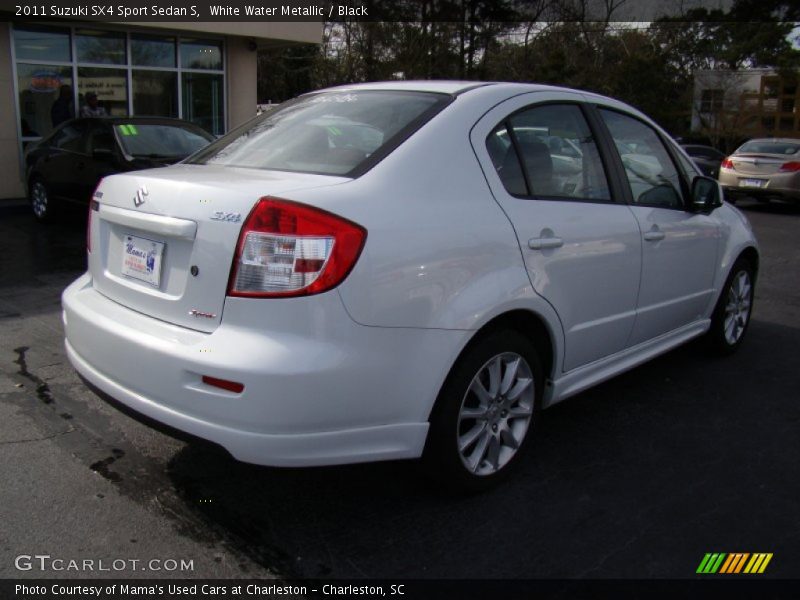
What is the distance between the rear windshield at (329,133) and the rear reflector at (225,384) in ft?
2.96

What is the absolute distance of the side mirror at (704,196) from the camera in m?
4.38

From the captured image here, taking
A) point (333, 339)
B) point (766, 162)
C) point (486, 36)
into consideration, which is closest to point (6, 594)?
point (333, 339)

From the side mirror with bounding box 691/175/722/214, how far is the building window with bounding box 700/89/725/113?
34227mm

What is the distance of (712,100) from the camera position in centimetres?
3609

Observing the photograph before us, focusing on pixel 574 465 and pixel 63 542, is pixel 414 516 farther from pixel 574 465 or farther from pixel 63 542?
pixel 63 542

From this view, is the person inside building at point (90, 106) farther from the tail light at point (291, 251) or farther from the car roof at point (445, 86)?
the tail light at point (291, 251)

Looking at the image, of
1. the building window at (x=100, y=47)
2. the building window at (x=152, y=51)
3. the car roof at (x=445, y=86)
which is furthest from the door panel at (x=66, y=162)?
the car roof at (x=445, y=86)

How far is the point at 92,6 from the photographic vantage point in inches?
Result: 480

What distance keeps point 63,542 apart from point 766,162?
15.4 meters

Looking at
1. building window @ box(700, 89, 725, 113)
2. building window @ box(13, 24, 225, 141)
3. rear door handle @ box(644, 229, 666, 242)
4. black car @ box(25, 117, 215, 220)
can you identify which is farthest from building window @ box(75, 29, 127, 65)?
building window @ box(700, 89, 725, 113)

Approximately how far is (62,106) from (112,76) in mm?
1527

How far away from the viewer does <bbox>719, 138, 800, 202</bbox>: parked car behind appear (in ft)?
48.4

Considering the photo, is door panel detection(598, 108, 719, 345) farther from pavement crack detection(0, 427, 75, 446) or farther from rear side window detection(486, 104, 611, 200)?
pavement crack detection(0, 427, 75, 446)

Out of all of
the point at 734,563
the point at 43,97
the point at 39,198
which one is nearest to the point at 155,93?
the point at 43,97
